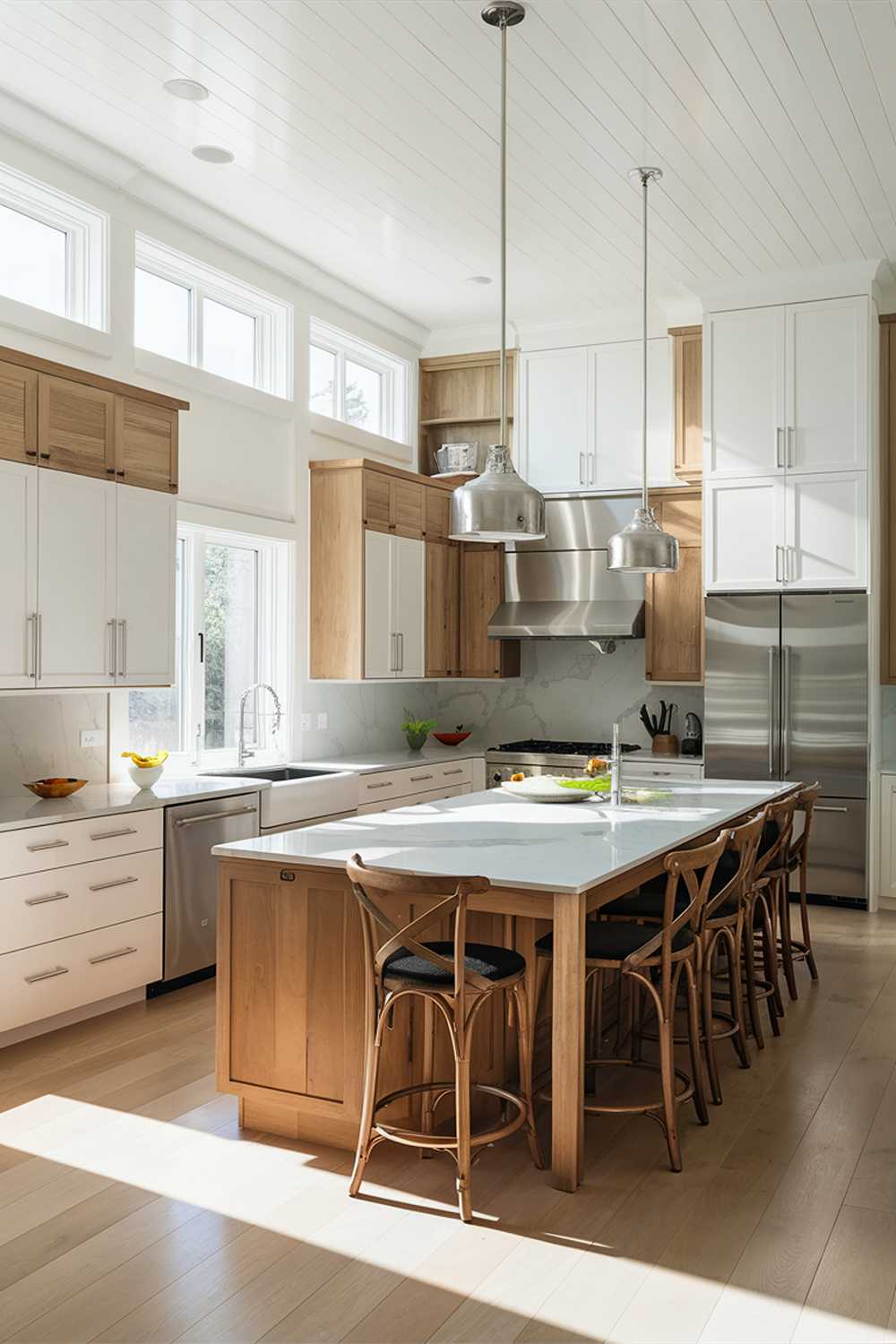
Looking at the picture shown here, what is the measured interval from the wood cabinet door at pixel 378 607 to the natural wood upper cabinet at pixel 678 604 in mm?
1583

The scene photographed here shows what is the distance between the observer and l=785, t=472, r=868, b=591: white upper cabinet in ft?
20.2

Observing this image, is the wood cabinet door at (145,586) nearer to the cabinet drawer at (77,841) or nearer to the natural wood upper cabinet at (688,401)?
the cabinet drawer at (77,841)

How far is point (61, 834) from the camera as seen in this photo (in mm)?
4102

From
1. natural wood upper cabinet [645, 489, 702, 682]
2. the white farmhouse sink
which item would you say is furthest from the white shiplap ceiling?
the white farmhouse sink

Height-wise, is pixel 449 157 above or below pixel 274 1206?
above

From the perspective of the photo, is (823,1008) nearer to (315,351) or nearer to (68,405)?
(68,405)

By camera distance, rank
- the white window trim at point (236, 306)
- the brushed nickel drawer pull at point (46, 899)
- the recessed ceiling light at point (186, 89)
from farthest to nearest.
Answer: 1. the white window trim at point (236, 306)
2. the recessed ceiling light at point (186, 89)
3. the brushed nickel drawer pull at point (46, 899)

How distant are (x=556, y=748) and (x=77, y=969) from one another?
3774 millimetres

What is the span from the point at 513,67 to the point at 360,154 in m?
0.94

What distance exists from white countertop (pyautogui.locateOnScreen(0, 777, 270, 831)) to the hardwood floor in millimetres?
864

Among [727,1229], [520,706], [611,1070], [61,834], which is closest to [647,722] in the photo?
[520,706]

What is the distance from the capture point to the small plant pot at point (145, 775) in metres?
4.74

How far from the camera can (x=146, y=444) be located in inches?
187

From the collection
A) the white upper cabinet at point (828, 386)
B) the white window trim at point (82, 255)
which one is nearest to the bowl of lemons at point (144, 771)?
the white window trim at point (82, 255)
